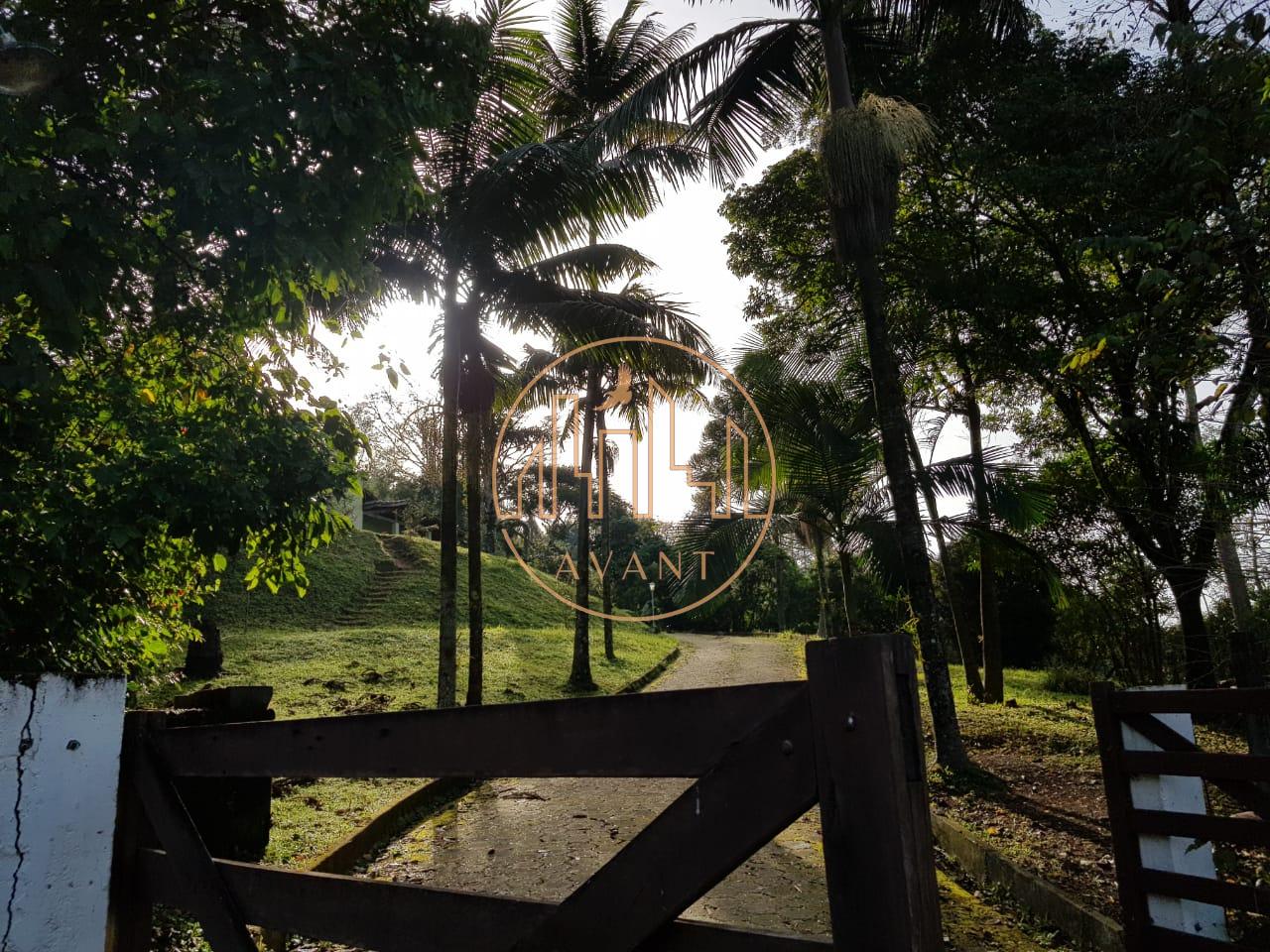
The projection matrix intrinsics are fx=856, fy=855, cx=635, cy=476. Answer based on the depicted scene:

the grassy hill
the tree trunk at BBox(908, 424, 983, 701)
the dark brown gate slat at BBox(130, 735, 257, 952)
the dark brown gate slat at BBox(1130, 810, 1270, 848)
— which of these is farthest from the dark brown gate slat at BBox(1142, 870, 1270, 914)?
the grassy hill

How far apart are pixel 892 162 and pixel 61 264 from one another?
26.9ft

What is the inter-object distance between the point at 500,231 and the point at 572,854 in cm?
820

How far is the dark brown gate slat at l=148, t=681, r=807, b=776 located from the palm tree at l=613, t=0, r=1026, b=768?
26.7ft

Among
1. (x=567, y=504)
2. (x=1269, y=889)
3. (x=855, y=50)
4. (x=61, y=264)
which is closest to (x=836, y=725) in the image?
(x=1269, y=889)

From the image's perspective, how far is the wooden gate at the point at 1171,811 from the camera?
12.1ft

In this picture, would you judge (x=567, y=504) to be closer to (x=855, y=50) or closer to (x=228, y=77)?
(x=855, y=50)

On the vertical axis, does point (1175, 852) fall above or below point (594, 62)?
below

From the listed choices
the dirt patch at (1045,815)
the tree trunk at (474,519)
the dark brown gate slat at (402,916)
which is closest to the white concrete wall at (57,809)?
the dark brown gate slat at (402,916)

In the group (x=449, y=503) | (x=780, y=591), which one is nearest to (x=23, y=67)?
(x=449, y=503)

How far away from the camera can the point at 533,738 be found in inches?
69.4

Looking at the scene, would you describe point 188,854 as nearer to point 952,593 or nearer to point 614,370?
point 952,593

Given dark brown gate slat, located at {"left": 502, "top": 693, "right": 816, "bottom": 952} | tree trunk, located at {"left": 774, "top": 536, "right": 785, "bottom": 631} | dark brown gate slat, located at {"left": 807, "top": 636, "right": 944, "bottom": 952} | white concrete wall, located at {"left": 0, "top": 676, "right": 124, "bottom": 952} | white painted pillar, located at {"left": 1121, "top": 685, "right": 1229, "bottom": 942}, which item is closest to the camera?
dark brown gate slat, located at {"left": 807, "top": 636, "right": 944, "bottom": 952}

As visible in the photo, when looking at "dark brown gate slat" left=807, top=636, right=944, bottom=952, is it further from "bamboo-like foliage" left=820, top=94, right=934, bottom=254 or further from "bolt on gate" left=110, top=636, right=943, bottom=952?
"bamboo-like foliage" left=820, top=94, right=934, bottom=254

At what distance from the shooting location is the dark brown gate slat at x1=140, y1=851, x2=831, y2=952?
1527 millimetres
